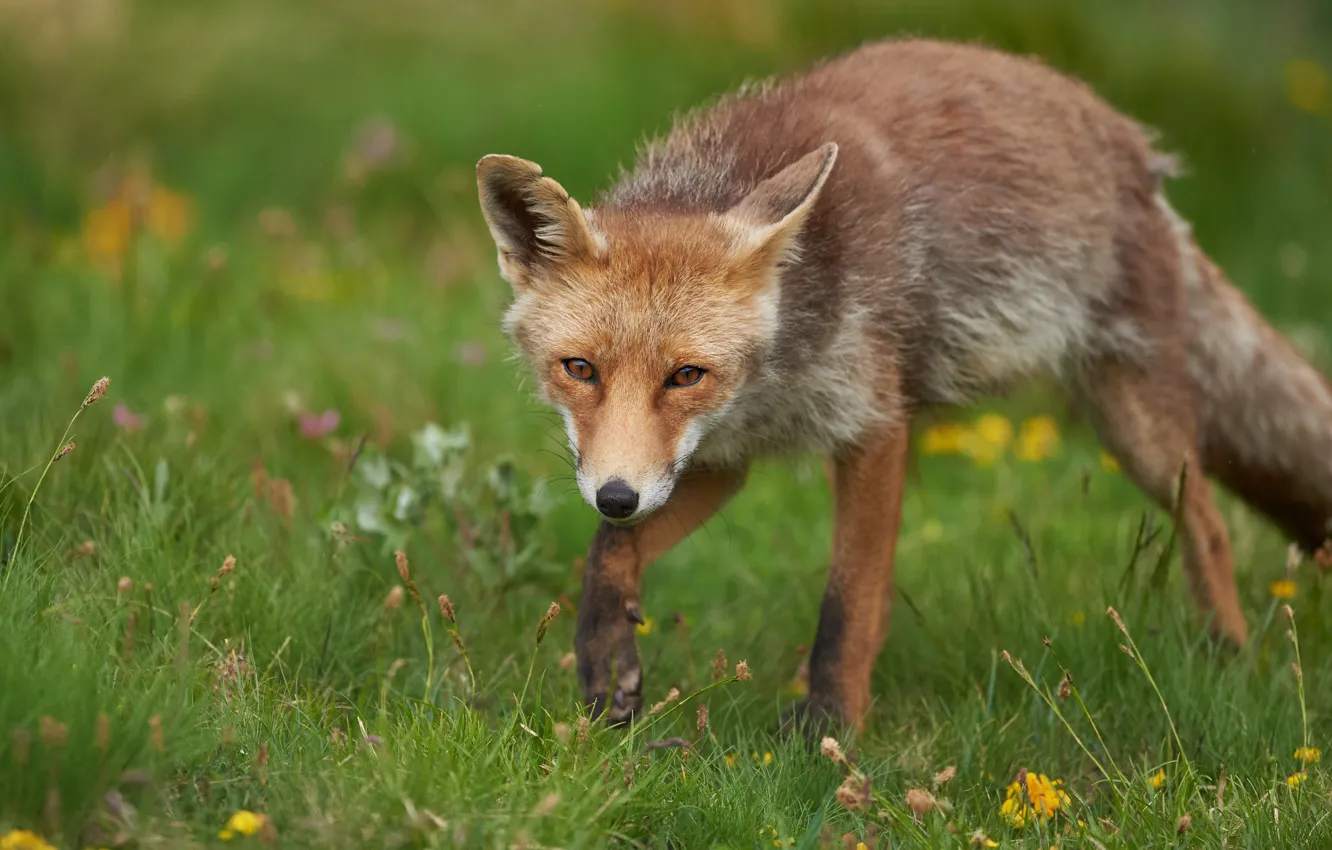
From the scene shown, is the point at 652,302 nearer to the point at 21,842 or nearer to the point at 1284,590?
the point at 21,842

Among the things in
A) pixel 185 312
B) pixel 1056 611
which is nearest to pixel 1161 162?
pixel 1056 611

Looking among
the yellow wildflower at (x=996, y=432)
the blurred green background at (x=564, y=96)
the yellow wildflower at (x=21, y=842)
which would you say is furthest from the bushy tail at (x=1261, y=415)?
the yellow wildflower at (x=21, y=842)

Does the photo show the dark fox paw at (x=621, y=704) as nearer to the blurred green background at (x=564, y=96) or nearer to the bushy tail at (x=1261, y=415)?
the bushy tail at (x=1261, y=415)


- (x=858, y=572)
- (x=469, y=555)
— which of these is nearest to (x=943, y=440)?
(x=858, y=572)

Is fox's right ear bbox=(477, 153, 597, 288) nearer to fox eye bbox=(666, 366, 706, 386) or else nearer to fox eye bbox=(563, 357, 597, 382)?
fox eye bbox=(563, 357, 597, 382)

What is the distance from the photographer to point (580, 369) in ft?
12.3

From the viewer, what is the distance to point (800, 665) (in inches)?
186

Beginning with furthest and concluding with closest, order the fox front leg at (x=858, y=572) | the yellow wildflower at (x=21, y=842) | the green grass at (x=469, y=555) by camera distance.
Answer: the fox front leg at (x=858, y=572), the green grass at (x=469, y=555), the yellow wildflower at (x=21, y=842)

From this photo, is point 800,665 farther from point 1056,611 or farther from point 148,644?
point 148,644

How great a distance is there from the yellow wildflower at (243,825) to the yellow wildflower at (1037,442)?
478 cm

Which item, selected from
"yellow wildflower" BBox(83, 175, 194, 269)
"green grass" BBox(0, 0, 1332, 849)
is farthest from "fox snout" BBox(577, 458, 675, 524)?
"yellow wildflower" BBox(83, 175, 194, 269)

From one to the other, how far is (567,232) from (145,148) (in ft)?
18.9

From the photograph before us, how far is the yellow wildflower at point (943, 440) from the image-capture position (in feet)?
22.9

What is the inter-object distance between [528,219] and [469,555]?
115 centimetres
